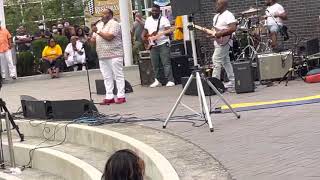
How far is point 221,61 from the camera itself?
39.1 ft

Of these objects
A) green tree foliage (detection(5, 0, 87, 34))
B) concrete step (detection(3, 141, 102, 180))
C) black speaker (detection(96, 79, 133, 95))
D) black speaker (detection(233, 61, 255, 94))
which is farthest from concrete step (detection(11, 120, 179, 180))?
green tree foliage (detection(5, 0, 87, 34))

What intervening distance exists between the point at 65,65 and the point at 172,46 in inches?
273

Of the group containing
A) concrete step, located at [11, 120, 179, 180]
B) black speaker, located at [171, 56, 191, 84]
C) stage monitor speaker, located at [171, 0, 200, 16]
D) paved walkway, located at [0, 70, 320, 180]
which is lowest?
concrete step, located at [11, 120, 179, 180]

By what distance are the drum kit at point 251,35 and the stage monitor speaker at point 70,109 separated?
517 centimetres

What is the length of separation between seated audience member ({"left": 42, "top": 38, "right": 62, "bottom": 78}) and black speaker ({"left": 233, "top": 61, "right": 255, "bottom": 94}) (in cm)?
1002

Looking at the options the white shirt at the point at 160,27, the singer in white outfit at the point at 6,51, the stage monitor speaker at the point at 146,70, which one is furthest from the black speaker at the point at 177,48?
the singer in white outfit at the point at 6,51

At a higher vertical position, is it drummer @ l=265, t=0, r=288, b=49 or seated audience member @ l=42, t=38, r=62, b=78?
drummer @ l=265, t=0, r=288, b=49

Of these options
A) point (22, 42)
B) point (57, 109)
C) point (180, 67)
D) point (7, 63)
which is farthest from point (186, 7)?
point (22, 42)

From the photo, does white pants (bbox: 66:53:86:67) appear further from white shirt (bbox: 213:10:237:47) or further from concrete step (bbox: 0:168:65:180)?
concrete step (bbox: 0:168:65:180)

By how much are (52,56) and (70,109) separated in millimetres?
10324

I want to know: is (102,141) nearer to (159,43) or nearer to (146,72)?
(159,43)

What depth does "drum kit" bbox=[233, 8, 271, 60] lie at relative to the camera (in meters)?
14.7

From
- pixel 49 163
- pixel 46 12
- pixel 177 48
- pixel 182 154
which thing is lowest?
pixel 49 163

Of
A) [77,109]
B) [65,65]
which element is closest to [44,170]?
[77,109]
